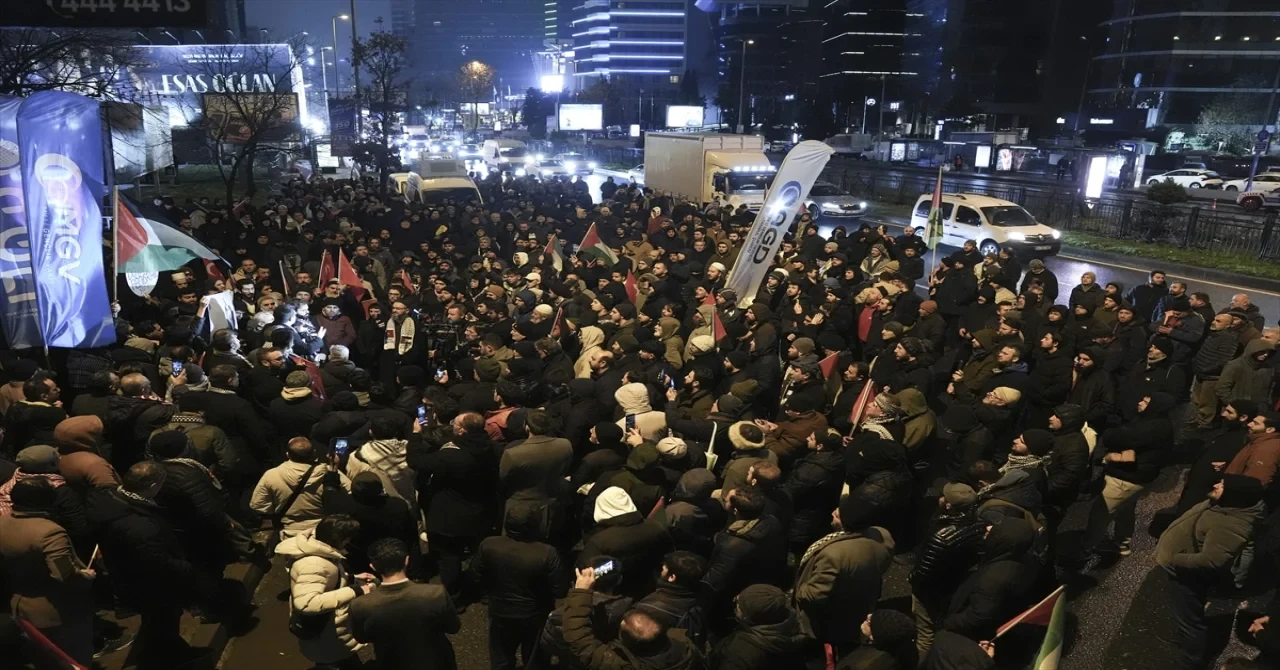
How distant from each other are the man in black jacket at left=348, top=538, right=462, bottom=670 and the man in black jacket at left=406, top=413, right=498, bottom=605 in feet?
4.35

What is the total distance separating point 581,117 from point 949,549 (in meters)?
67.6

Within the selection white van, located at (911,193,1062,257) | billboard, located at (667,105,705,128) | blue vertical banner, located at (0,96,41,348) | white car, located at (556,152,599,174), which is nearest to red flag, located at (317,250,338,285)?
blue vertical banner, located at (0,96,41,348)

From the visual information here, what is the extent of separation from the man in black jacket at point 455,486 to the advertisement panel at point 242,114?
85.4 ft

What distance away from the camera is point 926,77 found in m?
91.8

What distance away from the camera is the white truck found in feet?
81.4

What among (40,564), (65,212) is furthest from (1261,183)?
(40,564)

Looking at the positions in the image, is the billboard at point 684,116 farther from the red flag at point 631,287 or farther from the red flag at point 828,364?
the red flag at point 828,364

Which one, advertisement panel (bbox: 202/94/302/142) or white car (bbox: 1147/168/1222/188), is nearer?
advertisement panel (bbox: 202/94/302/142)

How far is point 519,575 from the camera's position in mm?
4254

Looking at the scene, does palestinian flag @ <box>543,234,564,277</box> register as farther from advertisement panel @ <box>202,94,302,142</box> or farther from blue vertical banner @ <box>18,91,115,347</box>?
advertisement panel @ <box>202,94,302,142</box>

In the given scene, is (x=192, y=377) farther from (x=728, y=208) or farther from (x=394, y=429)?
(x=728, y=208)

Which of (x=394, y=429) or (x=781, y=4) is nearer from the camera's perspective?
(x=394, y=429)

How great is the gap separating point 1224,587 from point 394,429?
5.38m

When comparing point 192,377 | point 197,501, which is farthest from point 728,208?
point 197,501
